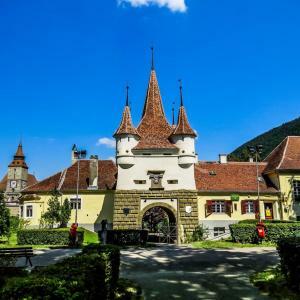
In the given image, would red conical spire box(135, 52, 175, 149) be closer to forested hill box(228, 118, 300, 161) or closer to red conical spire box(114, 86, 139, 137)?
red conical spire box(114, 86, 139, 137)

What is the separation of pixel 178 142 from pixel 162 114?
5098mm

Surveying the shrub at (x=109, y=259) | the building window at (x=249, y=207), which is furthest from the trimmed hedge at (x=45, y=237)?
the building window at (x=249, y=207)

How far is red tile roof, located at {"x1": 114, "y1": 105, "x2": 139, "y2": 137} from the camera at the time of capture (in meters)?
36.5

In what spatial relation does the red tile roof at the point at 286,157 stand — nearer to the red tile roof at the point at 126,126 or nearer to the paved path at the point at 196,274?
the red tile roof at the point at 126,126

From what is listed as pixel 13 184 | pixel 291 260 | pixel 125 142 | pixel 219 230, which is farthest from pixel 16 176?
pixel 291 260

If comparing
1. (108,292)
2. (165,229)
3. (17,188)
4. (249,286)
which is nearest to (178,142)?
(165,229)

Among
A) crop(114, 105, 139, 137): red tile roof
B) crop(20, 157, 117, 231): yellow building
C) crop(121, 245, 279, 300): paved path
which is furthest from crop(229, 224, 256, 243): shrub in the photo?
crop(20, 157, 117, 231): yellow building

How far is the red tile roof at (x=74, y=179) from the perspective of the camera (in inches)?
1561

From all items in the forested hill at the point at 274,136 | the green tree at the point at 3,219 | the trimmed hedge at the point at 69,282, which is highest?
the forested hill at the point at 274,136

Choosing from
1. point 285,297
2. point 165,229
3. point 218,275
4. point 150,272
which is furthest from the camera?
point 165,229

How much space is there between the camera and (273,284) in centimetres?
1108

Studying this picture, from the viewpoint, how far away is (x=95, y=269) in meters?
7.43

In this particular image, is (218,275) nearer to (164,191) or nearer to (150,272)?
(150,272)

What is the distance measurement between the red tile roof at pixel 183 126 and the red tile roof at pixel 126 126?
4.35m
